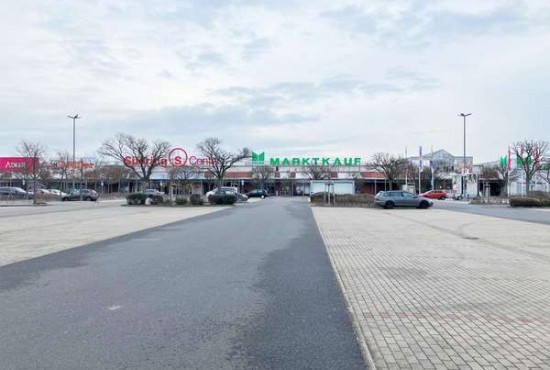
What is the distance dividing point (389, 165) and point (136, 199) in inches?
1711

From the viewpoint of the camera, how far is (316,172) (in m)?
80.2

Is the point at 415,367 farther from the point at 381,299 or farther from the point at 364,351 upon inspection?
the point at 381,299

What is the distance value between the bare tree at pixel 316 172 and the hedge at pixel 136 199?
42.6m

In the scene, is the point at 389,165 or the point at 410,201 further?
the point at 389,165

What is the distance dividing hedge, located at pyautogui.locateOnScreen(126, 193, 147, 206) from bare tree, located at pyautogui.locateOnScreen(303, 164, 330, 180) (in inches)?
1679

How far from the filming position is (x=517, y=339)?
17.0 feet

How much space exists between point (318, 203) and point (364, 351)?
3668cm

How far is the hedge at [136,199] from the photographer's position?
39594 millimetres

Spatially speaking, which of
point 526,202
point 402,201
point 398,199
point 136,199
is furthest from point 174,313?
point 526,202

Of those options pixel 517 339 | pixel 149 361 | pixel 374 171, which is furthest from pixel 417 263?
pixel 374 171

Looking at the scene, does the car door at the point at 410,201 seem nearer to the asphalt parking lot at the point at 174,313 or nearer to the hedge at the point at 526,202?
the hedge at the point at 526,202

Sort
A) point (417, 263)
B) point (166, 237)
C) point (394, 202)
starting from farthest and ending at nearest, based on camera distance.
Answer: point (394, 202), point (166, 237), point (417, 263)

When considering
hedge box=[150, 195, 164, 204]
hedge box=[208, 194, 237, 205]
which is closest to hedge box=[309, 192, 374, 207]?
hedge box=[208, 194, 237, 205]

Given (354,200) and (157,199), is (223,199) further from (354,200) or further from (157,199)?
(354,200)
